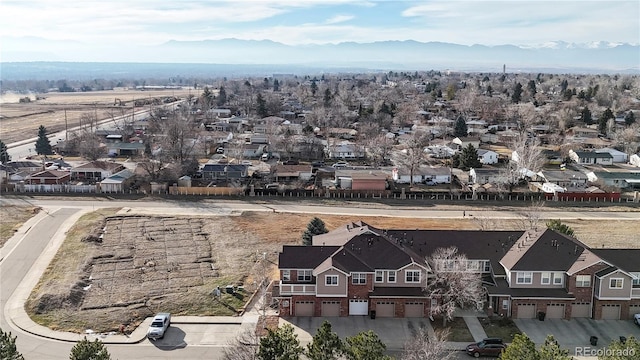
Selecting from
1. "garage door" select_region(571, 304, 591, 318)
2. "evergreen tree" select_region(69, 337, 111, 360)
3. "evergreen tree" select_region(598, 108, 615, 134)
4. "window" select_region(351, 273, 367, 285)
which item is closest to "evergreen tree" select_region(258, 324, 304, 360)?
"evergreen tree" select_region(69, 337, 111, 360)

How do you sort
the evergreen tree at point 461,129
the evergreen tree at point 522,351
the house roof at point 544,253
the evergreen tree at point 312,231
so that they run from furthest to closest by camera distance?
the evergreen tree at point 461,129
the evergreen tree at point 312,231
the house roof at point 544,253
the evergreen tree at point 522,351

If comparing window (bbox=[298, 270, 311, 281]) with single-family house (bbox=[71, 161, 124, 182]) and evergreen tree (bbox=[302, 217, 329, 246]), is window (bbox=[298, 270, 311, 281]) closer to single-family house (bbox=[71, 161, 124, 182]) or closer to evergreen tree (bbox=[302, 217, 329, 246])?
evergreen tree (bbox=[302, 217, 329, 246])

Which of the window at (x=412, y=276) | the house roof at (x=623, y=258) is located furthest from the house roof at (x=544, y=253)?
the window at (x=412, y=276)

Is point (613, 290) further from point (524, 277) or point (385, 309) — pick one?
point (385, 309)

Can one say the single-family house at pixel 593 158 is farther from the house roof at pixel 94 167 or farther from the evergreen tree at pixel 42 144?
the evergreen tree at pixel 42 144

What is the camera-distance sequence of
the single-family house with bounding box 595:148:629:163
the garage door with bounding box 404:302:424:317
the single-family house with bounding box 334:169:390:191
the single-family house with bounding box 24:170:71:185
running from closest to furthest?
the garage door with bounding box 404:302:424:317
the single-family house with bounding box 24:170:71:185
the single-family house with bounding box 334:169:390:191
the single-family house with bounding box 595:148:629:163

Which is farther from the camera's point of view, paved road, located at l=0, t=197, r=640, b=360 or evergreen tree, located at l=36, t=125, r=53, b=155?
evergreen tree, located at l=36, t=125, r=53, b=155

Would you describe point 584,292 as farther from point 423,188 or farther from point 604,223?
point 423,188
